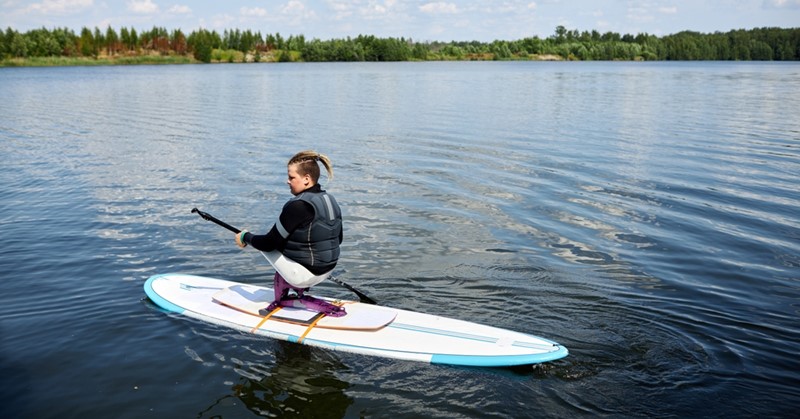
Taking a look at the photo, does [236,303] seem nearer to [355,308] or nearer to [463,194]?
[355,308]

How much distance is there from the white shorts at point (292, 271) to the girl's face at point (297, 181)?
2.82ft

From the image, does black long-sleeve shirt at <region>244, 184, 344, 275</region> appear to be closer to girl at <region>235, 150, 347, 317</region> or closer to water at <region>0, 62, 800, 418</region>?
girl at <region>235, 150, 347, 317</region>

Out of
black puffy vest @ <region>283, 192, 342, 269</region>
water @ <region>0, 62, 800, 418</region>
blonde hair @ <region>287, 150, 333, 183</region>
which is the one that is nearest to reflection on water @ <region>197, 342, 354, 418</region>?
water @ <region>0, 62, 800, 418</region>

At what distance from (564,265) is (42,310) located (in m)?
8.09

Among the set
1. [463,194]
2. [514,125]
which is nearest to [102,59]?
[514,125]

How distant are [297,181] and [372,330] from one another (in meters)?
2.06

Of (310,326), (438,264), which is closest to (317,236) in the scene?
(310,326)

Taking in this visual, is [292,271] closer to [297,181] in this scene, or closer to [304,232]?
[304,232]

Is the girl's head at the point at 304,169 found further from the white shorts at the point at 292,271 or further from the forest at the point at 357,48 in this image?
the forest at the point at 357,48

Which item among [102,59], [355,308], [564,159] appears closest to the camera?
[355,308]

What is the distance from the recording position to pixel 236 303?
29.1 ft

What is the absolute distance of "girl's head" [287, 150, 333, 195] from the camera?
7.70 meters

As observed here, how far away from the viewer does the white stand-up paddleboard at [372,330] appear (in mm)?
7430

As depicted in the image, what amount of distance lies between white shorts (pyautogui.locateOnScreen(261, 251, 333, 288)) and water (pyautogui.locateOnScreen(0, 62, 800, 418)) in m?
0.82
